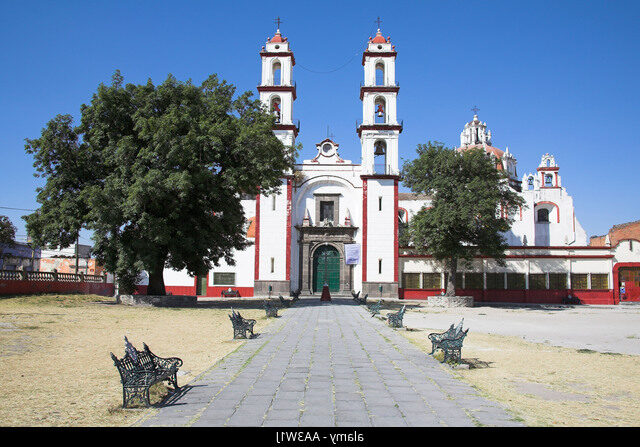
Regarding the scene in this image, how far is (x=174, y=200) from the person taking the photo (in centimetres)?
1947

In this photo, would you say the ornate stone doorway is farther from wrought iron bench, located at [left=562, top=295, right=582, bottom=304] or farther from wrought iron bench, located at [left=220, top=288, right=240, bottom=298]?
wrought iron bench, located at [left=562, top=295, right=582, bottom=304]

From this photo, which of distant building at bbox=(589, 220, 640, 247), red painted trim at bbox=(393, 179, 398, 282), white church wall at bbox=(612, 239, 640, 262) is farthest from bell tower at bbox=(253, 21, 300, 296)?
distant building at bbox=(589, 220, 640, 247)

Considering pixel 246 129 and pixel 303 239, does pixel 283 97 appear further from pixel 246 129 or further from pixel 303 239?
pixel 246 129

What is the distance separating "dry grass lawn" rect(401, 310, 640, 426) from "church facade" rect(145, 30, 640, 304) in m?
20.9

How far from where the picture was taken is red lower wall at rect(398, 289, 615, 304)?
32656 mm

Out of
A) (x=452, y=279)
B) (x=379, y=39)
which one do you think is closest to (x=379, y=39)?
(x=379, y=39)

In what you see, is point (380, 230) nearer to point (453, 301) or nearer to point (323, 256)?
point (323, 256)

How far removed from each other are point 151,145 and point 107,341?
10.7 meters

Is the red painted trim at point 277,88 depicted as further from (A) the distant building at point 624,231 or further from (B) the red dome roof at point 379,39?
(A) the distant building at point 624,231

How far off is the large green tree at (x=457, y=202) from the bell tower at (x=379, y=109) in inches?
151

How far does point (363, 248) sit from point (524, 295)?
36.6ft

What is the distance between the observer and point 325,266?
1310 inches

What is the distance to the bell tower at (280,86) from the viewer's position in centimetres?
3281
